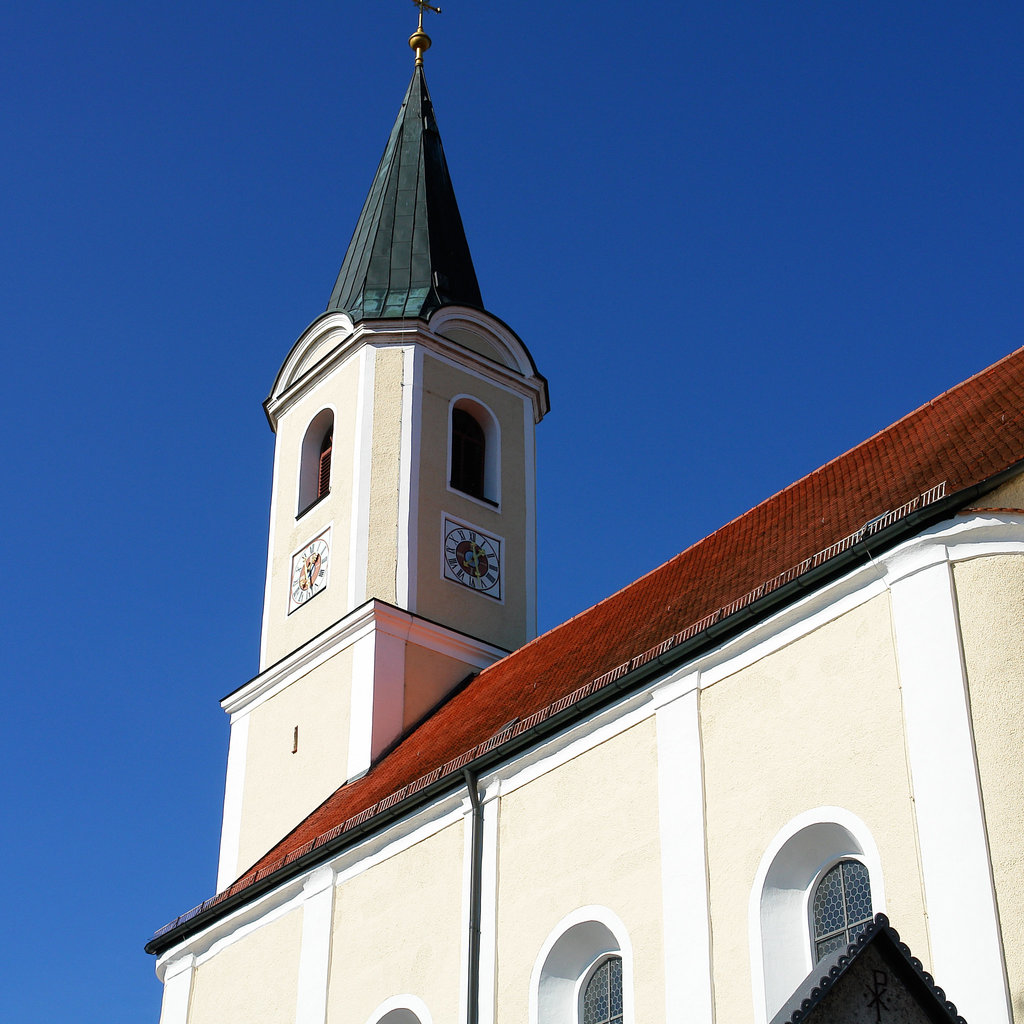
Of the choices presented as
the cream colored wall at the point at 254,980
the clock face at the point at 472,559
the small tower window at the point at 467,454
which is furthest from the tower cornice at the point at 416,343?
the cream colored wall at the point at 254,980

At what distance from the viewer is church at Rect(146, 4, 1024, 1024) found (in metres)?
9.85

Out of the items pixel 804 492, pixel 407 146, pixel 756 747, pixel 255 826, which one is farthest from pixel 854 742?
pixel 407 146

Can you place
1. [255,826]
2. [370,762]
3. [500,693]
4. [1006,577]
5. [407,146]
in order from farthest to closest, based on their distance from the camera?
[407,146], [255,826], [370,762], [500,693], [1006,577]

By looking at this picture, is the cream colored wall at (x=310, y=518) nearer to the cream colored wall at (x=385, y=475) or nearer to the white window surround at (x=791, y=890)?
the cream colored wall at (x=385, y=475)

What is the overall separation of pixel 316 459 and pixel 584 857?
1133cm

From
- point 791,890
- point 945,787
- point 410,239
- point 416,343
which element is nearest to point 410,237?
point 410,239

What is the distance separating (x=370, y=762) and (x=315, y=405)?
21.0 feet

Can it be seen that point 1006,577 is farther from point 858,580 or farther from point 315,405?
point 315,405

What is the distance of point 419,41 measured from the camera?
26.8 metres

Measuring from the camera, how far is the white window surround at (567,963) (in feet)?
39.3

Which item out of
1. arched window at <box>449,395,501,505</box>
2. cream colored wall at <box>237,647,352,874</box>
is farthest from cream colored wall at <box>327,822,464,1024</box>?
arched window at <box>449,395,501,505</box>

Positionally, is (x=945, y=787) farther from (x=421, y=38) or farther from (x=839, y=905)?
(x=421, y=38)

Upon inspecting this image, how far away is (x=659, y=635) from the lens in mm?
13953

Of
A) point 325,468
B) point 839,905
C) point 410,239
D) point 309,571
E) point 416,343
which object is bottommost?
point 839,905
